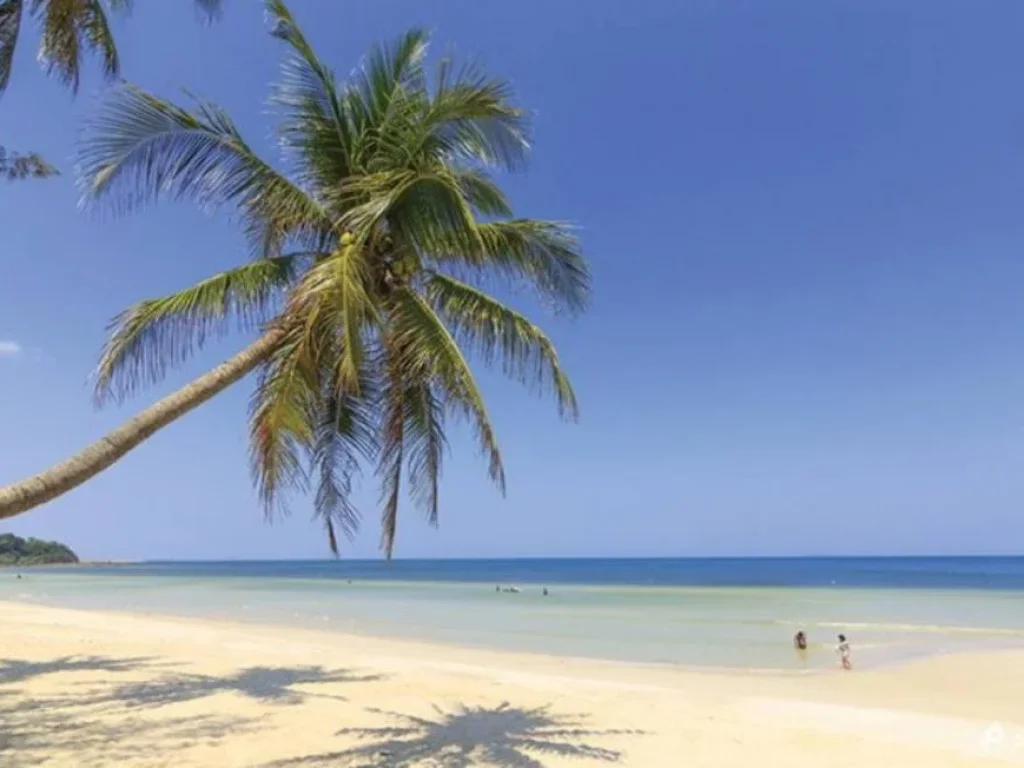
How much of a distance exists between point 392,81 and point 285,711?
5912 millimetres

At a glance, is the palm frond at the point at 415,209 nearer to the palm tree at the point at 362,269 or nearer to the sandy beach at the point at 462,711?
the palm tree at the point at 362,269

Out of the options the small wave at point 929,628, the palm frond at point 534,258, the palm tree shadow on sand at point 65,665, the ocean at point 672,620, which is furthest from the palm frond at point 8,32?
the small wave at point 929,628

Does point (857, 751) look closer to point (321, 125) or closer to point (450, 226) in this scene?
point (450, 226)

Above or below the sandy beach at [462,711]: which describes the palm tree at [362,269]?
above

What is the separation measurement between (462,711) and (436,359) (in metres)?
4.33

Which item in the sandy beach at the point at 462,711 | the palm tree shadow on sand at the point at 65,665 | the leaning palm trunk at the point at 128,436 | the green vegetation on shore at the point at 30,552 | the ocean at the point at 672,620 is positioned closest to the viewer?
the leaning palm trunk at the point at 128,436

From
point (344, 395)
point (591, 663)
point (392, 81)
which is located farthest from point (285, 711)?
point (591, 663)

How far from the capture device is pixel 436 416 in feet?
19.8

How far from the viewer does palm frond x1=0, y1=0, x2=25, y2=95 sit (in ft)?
17.8

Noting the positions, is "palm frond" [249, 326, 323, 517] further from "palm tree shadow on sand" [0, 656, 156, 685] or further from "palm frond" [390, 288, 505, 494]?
"palm tree shadow on sand" [0, 656, 156, 685]

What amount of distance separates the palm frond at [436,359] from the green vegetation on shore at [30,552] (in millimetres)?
118719

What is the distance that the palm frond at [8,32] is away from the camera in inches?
213

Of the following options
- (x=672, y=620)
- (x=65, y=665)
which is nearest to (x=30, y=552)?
(x=672, y=620)

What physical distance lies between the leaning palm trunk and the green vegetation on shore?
390ft
